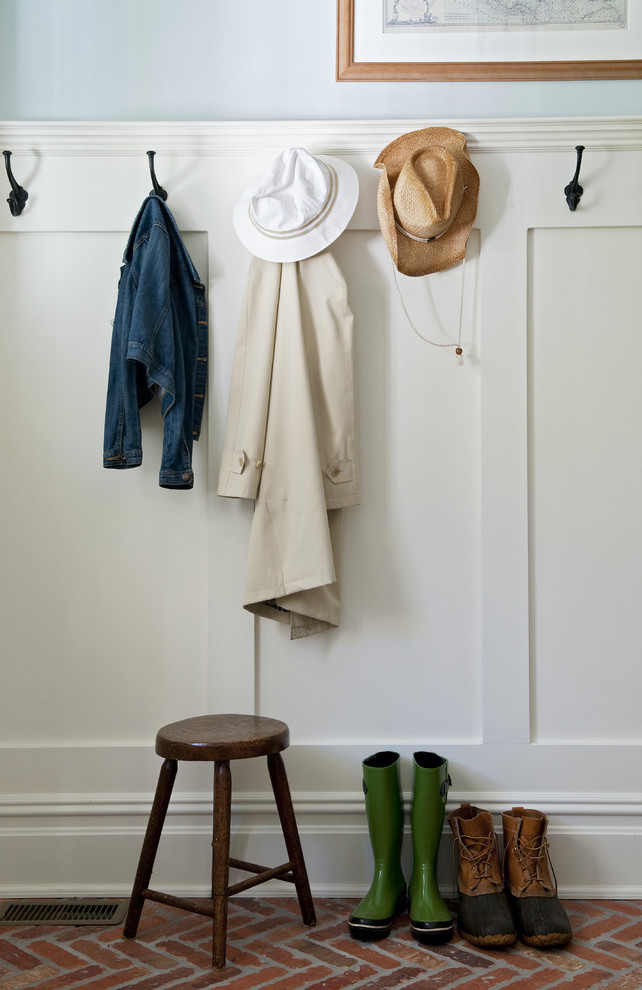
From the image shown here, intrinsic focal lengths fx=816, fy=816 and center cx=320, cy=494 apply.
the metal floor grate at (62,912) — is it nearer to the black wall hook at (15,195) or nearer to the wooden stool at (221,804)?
the wooden stool at (221,804)

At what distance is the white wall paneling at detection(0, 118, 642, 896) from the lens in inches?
77.2

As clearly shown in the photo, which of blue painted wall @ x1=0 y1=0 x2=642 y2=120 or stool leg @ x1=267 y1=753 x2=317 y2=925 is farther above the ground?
blue painted wall @ x1=0 y1=0 x2=642 y2=120

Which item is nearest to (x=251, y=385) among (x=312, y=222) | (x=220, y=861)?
(x=312, y=222)

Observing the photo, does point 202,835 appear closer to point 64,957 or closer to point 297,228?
point 64,957

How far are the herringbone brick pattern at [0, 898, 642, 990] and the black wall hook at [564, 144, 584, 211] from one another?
165cm

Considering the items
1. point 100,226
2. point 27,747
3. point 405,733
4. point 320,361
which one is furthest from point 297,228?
point 27,747

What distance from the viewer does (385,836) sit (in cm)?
180

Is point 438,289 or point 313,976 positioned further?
point 438,289

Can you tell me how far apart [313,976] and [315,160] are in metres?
1.72

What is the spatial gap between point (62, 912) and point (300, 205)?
1699 millimetres

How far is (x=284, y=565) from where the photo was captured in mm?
1873

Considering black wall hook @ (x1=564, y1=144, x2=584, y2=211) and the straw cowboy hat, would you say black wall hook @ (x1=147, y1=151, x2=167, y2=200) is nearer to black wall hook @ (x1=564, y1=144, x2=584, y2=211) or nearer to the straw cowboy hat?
the straw cowboy hat

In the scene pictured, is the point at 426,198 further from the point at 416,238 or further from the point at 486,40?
the point at 486,40

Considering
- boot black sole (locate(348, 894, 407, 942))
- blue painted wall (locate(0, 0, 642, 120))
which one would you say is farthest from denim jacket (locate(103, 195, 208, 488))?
boot black sole (locate(348, 894, 407, 942))
